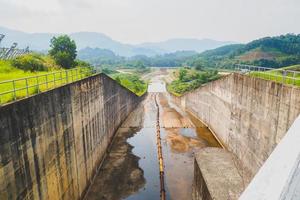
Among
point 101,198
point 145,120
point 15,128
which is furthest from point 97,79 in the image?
point 145,120

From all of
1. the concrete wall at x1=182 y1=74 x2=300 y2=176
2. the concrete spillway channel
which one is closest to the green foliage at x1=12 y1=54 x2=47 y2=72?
the concrete spillway channel

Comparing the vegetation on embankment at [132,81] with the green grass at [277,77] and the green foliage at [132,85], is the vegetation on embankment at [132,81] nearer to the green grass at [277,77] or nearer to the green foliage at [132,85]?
the green foliage at [132,85]

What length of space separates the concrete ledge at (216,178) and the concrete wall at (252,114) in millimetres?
1612

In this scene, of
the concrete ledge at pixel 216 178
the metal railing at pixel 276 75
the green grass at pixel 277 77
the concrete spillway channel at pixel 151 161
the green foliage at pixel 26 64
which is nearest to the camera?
the concrete ledge at pixel 216 178

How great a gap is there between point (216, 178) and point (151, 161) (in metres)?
9.49

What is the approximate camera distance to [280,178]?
1958 mm

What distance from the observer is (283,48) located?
416ft

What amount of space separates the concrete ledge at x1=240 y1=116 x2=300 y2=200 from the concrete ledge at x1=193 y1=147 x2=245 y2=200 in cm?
1038

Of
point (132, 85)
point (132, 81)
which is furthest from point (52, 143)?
point (132, 81)

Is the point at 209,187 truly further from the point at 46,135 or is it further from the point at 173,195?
the point at 46,135

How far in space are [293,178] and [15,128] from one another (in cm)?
886

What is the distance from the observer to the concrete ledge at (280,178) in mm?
Answer: 1805

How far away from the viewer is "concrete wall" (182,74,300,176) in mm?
12922

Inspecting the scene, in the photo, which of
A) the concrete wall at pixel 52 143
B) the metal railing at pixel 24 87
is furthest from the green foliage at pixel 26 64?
the metal railing at pixel 24 87
